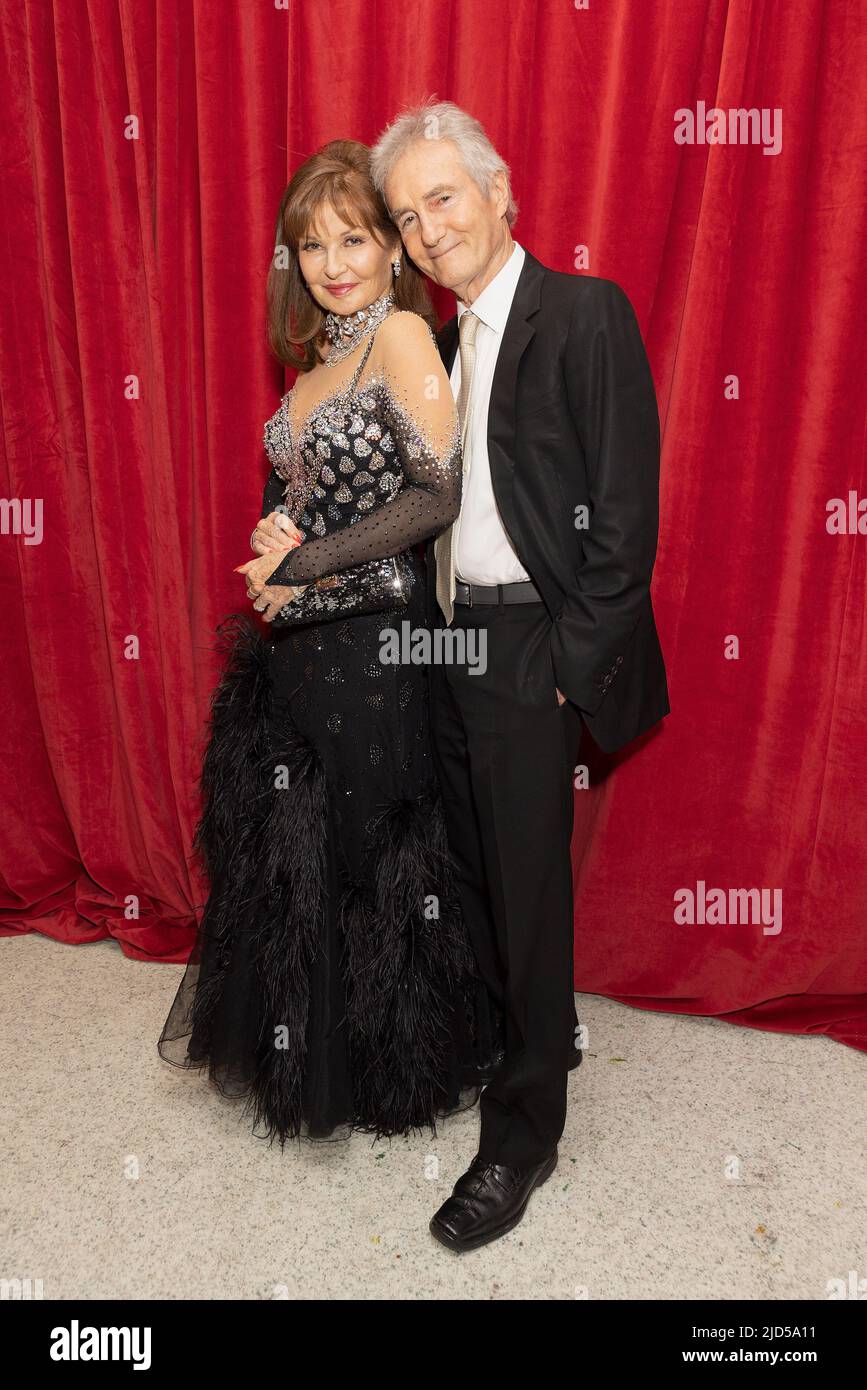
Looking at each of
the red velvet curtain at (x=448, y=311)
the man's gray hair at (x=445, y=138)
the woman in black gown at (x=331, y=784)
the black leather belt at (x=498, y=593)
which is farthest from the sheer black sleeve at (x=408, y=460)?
the red velvet curtain at (x=448, y=311)

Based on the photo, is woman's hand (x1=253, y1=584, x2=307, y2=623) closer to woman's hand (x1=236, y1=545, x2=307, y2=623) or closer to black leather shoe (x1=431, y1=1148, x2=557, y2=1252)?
woman's hand (x1=236, y1=545, x2=307, y2=623)

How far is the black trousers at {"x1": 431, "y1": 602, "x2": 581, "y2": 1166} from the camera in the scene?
1632 mm

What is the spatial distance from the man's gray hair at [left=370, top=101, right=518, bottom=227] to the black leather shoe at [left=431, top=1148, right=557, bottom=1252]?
1.58 m

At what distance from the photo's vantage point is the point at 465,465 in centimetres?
164

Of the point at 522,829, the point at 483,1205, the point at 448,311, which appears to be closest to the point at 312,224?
the point at 448,311

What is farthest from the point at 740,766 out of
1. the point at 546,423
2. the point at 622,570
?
the point at 546,423

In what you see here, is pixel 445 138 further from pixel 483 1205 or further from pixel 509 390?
pixel 483 1205

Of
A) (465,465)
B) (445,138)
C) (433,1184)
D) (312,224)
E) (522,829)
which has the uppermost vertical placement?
(445,138)

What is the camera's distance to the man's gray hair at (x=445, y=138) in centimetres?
151

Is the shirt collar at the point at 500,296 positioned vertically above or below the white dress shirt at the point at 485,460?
above

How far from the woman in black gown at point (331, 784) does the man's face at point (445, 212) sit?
94 millimetres

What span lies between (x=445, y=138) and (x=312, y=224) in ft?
0.82

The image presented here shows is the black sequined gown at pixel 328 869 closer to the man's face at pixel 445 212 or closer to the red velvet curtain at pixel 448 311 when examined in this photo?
the man's face at pixel 445 212

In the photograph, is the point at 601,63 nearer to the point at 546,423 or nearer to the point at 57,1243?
the point at 546,423
